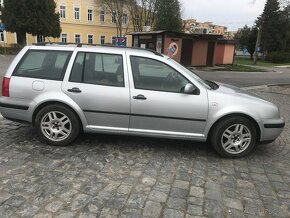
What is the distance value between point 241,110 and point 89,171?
2321mm

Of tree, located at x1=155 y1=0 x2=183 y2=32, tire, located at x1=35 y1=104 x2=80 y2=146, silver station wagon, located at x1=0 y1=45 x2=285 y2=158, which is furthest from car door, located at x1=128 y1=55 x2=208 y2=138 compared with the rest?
tree, located at x1=155 y1=0 x2=183 y2=32

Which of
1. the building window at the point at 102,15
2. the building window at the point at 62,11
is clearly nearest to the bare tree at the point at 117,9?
the building window at the point at 102,15

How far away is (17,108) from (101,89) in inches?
54.7

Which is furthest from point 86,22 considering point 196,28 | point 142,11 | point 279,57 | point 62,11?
point 279,57

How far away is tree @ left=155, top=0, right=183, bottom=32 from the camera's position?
154 feet

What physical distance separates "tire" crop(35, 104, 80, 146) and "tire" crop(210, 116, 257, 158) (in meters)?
2.15

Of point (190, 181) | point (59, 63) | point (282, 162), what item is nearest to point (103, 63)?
point (59, 63)

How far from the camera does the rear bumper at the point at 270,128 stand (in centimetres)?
450

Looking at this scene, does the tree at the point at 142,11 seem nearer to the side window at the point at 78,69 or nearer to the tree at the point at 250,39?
the tree at the point at 250,39

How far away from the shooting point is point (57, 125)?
472cm

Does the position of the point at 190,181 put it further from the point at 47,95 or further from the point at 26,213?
the point at 47,95

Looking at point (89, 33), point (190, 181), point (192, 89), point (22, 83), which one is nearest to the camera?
point (190, 181)

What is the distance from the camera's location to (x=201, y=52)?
26953 millimetres

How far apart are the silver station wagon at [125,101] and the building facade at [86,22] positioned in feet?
150
